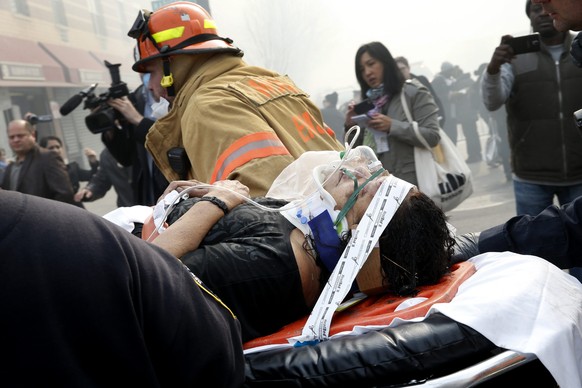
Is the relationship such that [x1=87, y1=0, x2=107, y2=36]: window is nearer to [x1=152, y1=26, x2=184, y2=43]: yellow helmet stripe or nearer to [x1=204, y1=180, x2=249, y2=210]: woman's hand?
[x1=152, y1=26, x2=184, y2=43]: yellow helmet stripe

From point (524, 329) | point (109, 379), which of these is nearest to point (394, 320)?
point (524, 329)

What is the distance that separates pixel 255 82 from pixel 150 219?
2.86ft

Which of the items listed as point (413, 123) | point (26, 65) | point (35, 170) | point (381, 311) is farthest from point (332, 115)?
point (381, 311)

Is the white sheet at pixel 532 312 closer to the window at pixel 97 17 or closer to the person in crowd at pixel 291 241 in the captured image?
the person in crowd at pixel 291 241

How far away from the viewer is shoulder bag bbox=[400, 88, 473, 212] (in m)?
4.38

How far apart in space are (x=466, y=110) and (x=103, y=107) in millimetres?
9639

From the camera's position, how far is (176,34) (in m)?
3.07

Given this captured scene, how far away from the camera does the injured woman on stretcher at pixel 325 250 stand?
1877mm

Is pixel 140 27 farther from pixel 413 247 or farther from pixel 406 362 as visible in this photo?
pixel 406 362

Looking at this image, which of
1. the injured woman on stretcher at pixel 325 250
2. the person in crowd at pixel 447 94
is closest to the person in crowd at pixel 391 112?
the injured woman on stretcher at pixel 325 250

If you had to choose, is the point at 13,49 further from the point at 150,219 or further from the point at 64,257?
the point at 64,257

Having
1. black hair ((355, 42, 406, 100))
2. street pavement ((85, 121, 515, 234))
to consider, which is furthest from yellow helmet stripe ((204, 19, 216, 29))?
street pavement ((85, 121, 515, 234))

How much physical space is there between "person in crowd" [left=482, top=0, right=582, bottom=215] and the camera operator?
2035 millimetres

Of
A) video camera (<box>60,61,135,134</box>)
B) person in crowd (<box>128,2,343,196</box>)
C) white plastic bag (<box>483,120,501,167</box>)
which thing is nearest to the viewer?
person in crowd (<box>128,2,343,196</box>)
